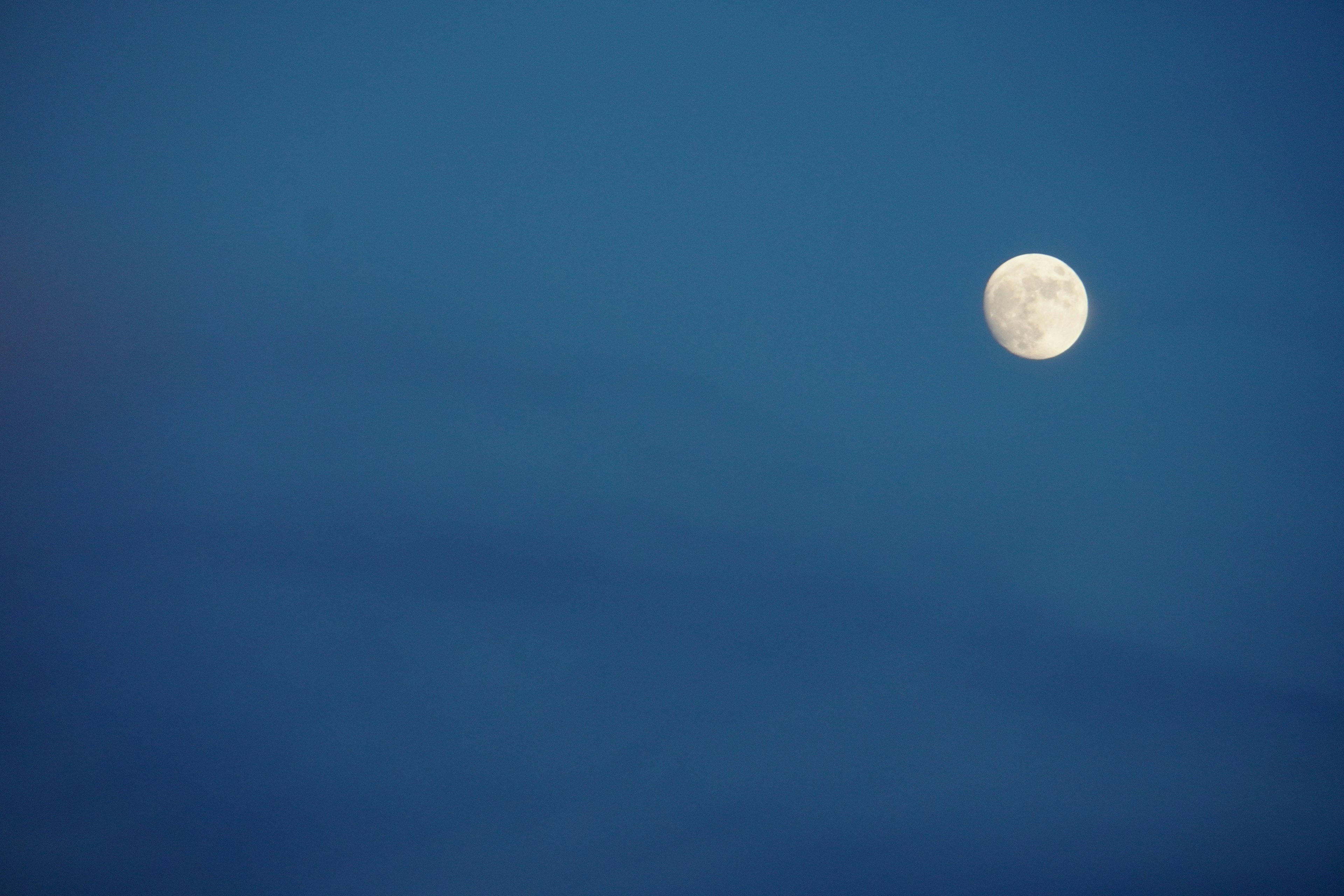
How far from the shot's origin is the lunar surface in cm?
1684

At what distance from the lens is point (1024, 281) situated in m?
Answer: 17.2

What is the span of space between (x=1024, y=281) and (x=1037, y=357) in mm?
2285

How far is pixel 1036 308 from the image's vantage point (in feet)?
55.6

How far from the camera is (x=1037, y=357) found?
16812 millimetres

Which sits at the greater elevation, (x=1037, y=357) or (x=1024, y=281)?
(x=1024, y=281)

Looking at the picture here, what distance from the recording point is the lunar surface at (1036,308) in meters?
16.8
